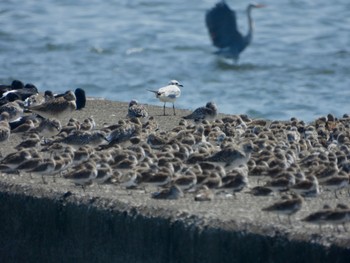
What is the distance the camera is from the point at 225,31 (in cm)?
3139

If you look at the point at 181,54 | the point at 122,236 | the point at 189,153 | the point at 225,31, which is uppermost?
the point at 181,54

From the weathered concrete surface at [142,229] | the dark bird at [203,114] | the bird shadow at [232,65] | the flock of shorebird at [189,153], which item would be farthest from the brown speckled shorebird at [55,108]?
the bird shadow at [232,65]

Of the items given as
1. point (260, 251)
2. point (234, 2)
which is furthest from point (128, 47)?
point (260, 251)

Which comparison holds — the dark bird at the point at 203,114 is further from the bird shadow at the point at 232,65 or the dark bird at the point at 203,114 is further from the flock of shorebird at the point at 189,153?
the bird shadow at the point at 232,65

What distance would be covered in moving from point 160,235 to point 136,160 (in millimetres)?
1961

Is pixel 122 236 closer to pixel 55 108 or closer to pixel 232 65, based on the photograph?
pixel 55 108

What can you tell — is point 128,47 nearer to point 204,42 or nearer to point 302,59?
point 204,42

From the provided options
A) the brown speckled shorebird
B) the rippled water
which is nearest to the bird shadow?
the rippled water

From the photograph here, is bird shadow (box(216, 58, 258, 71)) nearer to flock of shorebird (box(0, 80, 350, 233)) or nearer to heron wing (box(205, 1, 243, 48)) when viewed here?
heron wing (box(205, 1, 243, 48))

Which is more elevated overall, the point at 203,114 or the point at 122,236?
the point at 203,114

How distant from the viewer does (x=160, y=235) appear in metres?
9.40

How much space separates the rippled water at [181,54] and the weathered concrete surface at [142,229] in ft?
51.4

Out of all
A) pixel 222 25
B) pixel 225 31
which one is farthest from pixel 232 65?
pixel 222 25

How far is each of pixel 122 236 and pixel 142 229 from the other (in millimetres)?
197
